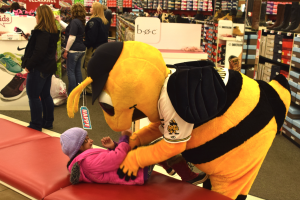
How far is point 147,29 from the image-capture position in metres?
2.67

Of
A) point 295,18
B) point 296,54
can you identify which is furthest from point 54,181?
point 295,18

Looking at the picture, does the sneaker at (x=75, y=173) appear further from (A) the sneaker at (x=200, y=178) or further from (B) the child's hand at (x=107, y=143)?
(A) the sneaker at (x=200, y=178)

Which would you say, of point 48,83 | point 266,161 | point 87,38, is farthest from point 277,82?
point 87,38

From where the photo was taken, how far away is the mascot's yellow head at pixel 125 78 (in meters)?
1.22

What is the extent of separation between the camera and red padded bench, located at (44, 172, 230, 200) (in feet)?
4.51

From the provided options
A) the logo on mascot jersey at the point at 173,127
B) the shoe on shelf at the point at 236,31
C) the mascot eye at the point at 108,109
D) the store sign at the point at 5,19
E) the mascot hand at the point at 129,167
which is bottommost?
the mascot hand at the point at 129,167

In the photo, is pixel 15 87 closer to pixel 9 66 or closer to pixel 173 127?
pixel 9 66

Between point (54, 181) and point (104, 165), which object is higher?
point (104, 165)

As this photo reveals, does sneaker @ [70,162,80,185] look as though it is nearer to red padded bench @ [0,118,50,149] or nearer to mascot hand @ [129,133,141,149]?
mascot hand @ [129,133,141,149]

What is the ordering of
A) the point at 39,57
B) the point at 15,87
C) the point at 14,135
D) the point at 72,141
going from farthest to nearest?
the point at 15,87 → the point at 39,57 → the point at 14,135 → the point at 72,141

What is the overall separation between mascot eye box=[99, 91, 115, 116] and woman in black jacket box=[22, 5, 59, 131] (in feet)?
6.54

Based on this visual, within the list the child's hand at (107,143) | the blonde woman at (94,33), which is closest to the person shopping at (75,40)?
the blonde woman at (94,33)

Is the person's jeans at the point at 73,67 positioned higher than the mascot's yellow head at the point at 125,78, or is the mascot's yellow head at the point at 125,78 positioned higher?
the mascot's yellow head at the point at 125,78

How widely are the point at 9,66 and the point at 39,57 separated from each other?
1.27m
